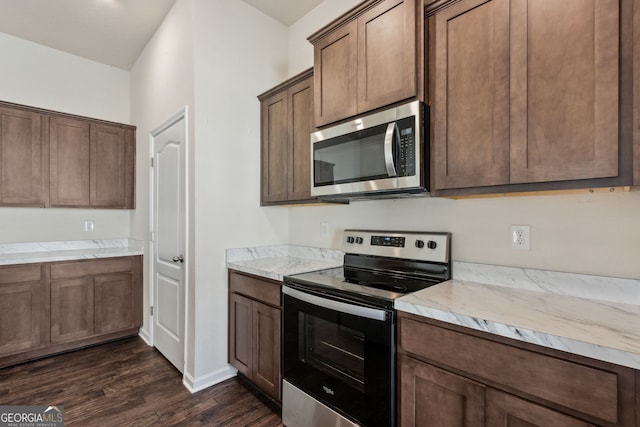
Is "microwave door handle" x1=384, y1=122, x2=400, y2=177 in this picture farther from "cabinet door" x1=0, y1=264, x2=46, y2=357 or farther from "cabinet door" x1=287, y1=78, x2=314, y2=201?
"cabinet door" x1=0, y1=264, x2=46, y2=357

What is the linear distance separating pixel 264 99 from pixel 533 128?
2.01 metres

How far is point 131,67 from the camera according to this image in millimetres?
3711

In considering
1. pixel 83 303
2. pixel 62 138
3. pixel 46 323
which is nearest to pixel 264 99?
pixel 62 138

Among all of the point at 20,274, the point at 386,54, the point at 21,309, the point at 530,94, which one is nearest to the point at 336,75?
the point at 386,54

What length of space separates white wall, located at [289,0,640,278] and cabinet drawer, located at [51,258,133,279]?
8.23 ft

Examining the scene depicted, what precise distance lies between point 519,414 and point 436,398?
0.28 metres

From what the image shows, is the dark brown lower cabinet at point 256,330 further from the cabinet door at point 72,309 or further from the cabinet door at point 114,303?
the cabinet door at point 72,309

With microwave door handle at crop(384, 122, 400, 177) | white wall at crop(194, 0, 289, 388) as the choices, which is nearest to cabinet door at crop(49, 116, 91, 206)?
white wall at crop(194, 0, 289, 388)

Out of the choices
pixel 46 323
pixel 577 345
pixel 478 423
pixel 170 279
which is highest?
pixel 577 345

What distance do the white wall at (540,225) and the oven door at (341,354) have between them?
0.70 metres

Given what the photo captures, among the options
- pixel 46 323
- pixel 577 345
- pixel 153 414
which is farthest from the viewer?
pixel 46 323

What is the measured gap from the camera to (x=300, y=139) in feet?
7.42

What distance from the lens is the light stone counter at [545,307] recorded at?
878 millimetres

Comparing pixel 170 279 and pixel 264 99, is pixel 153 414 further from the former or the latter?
pixel 264 99
